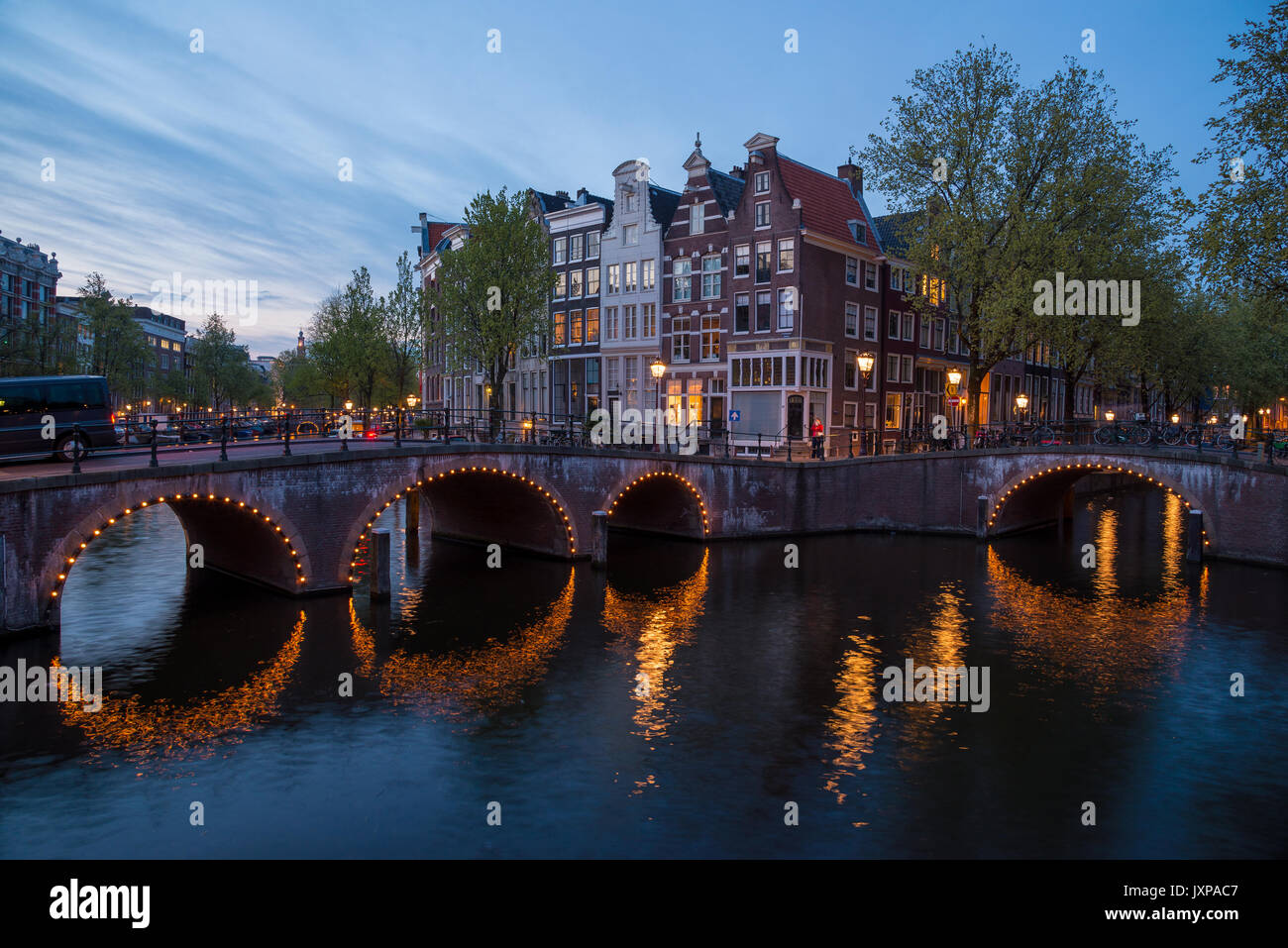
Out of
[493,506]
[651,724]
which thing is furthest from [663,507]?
[651,724]

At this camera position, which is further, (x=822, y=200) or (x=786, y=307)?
(x=822, y=200)

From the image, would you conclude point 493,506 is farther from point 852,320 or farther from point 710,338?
point 852,320

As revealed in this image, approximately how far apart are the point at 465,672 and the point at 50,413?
17.0 meters

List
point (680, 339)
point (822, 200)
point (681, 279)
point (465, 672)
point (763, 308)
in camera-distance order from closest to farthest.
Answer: point (465, 672), point (763, 308), point (822, 200), point (681, 279), point (680, 339)

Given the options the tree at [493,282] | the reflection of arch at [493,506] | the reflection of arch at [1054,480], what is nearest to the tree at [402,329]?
→ the tree at [493,282]

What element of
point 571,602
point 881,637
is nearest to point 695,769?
point 881,637

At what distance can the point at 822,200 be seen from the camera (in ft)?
163

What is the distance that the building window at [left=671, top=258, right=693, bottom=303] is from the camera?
5125cm

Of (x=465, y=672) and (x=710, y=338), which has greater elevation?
(x=710, y=338)

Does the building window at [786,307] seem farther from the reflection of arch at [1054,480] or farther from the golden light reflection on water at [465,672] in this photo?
the golden light reflection on water at [465,672]

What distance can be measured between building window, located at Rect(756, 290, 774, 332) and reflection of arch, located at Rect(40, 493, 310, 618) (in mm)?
30299

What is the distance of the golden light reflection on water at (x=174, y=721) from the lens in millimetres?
14250
